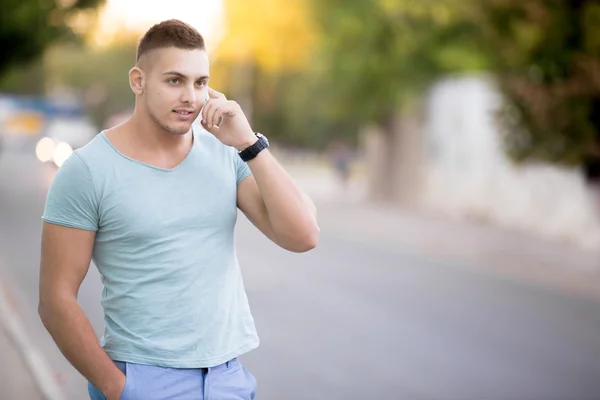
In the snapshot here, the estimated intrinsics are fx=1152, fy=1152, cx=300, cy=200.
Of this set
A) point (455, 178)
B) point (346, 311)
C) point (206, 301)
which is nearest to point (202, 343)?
point (206, 301)

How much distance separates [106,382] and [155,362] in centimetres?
14

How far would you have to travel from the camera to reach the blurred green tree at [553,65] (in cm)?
1736

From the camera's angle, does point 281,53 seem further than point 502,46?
Yes

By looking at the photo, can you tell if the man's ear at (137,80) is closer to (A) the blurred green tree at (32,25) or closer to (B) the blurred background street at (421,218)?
(B) the blurred background street at (421,218)

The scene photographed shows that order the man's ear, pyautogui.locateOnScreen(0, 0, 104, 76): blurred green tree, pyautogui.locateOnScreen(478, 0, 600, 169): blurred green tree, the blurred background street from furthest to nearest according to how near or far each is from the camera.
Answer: pyautogui.locateOnScreen(0, 0, 104, 76): blurred green tree → pyautogui.locateOnScreen(478, 0, 600, 169): blurred green tree → the blurred background street → the man's ear

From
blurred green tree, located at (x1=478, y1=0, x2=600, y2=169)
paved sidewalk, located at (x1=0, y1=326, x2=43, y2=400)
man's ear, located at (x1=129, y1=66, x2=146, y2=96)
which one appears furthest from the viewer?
blurred green tree, located at (x1=478, y1=0, x2=600, y2=169)

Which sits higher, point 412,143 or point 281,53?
point 281,53

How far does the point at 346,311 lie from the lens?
11977 millimetres

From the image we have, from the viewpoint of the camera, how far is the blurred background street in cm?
911

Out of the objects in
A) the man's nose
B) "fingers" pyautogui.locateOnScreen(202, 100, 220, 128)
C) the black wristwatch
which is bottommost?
the black wristwatch

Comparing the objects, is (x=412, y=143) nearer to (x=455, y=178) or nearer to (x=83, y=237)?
(x=455, y=178)

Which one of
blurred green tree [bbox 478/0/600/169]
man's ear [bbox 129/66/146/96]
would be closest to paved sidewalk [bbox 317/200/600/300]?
blurred green tree [bbox 478/0/600/169]

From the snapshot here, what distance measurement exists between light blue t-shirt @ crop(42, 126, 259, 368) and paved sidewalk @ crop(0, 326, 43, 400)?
441 centimetres

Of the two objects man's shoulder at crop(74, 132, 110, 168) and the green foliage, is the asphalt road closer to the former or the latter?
man's shoulder at crop(74, 132, 110, 168)
